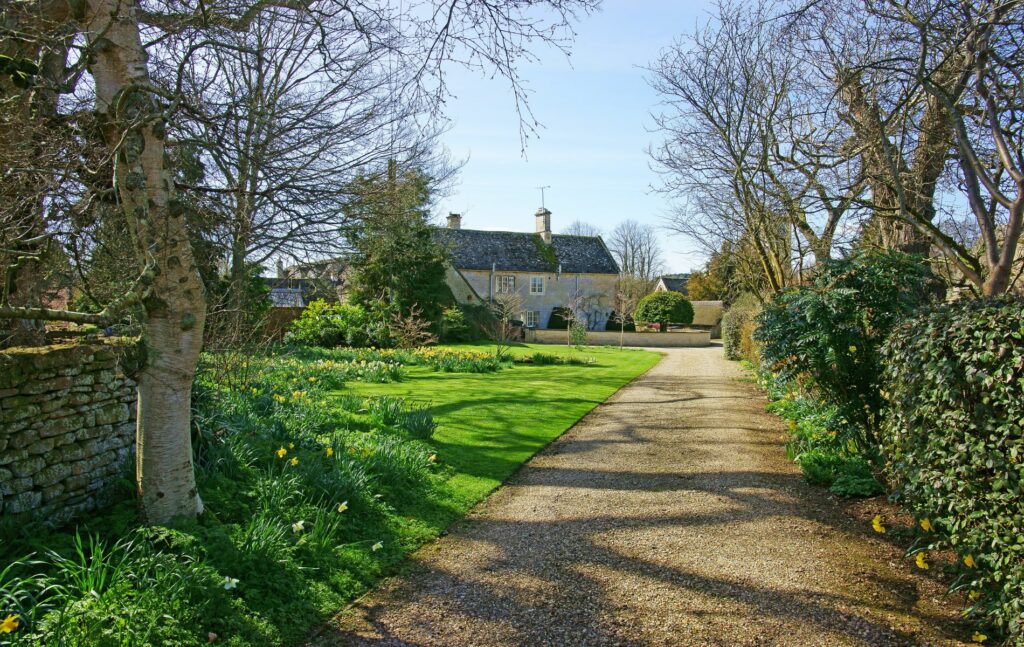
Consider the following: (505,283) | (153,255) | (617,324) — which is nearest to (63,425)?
(153,255)

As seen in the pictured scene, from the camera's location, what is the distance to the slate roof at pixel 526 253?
4541 cm

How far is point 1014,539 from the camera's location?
12.5ft

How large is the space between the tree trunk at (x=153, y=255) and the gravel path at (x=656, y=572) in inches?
67.8

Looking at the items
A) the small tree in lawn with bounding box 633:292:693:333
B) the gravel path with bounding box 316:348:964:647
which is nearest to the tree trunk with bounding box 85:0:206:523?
the gravel path with bounding box 316:348:964:647

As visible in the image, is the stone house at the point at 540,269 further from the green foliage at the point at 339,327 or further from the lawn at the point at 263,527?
the lawn at the point at 263,527

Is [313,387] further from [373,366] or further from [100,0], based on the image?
[100,0]

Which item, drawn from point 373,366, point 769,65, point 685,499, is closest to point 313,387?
point 373,366

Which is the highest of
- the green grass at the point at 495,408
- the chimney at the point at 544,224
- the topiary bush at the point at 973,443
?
the chimney at the point at 544,224

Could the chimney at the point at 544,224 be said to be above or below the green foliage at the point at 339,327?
above

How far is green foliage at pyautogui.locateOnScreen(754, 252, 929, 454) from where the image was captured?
6930mm

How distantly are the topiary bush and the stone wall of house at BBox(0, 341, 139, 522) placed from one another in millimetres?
5495

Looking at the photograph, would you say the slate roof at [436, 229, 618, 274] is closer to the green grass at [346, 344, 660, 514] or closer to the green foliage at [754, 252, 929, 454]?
the green grass at [346, 344, 660, 514]

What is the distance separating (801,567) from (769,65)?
347 inches

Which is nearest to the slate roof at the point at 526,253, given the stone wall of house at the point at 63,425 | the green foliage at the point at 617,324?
the green foliage at the point at 617,324
